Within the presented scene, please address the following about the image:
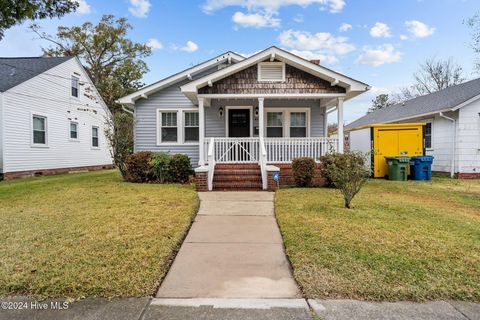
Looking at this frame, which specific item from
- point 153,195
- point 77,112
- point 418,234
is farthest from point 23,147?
point 418,234

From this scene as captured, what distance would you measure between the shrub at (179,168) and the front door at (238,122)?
9.20 feet

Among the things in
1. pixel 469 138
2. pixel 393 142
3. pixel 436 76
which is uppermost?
pixel 436 76

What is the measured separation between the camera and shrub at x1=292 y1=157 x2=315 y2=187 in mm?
9070

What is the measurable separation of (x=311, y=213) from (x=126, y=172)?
769 cm

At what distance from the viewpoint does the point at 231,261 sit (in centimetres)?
358

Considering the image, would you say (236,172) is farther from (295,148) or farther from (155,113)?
(155,113)

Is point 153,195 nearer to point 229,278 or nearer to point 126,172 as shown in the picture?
point 126,172

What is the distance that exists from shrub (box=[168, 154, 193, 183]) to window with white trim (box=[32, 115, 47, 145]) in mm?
8543

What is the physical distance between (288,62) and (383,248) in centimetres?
810

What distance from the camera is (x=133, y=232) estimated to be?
4.46 metres

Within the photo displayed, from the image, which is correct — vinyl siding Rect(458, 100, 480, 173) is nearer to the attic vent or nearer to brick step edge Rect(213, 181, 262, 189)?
the attic vent

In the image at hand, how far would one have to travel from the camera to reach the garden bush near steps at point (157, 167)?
33.6 feet

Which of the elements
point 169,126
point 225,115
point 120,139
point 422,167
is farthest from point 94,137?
point 422,167

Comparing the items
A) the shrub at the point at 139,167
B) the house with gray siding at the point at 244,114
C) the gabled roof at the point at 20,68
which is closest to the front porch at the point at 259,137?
the house with gray siding at the point at 244,114
